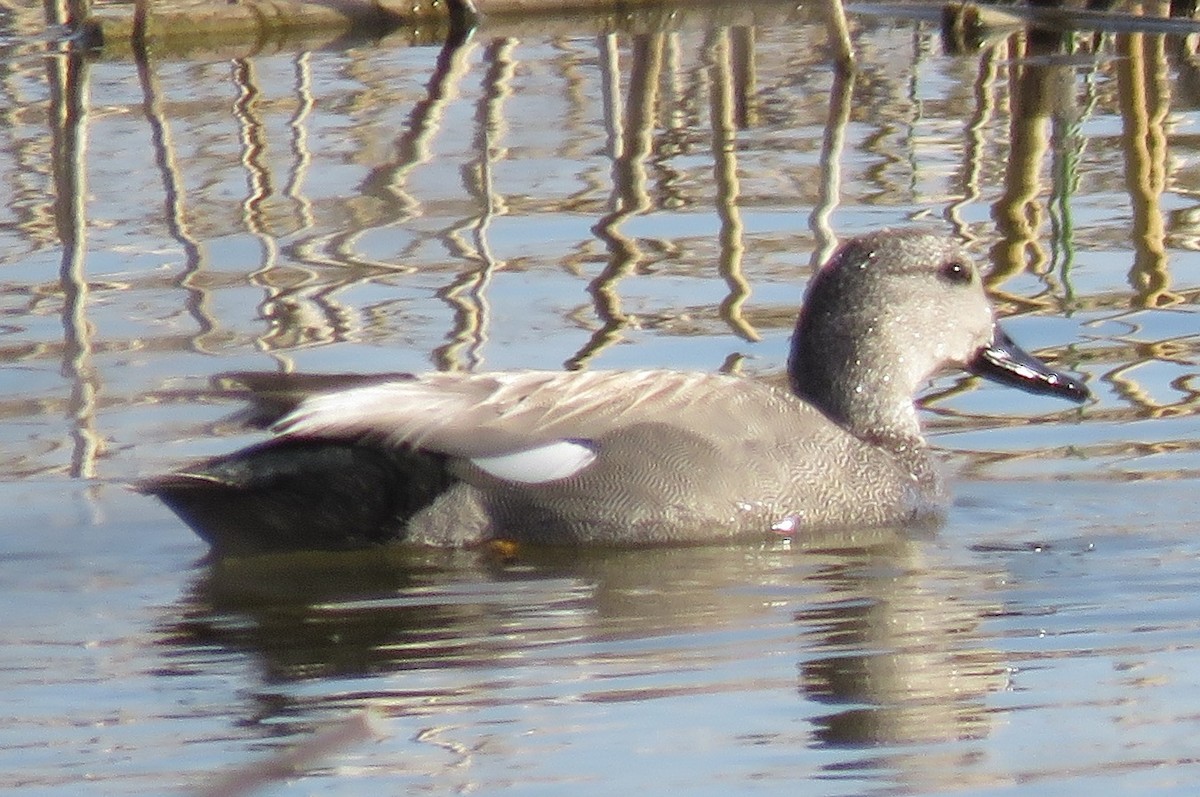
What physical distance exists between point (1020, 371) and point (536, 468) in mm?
1509

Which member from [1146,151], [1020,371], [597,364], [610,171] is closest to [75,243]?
[610,171]

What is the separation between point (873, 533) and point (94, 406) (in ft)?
7.31

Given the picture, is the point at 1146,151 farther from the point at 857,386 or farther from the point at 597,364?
the point at 857,386

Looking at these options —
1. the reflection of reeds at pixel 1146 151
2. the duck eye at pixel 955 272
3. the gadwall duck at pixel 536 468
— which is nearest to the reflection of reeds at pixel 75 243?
the gadwall duck at pixel 536 468

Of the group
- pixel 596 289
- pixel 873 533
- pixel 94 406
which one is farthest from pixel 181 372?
pixel 873 533

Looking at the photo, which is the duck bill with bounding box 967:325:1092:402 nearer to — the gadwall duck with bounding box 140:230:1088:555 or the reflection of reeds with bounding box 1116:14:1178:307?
the gadwall duck with bounding box 140:230:1088:555

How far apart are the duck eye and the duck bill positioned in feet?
0.56

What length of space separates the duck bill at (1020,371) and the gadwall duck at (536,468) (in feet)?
1.72

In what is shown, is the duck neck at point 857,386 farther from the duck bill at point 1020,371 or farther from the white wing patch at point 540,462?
the white wing patch at point 540,462

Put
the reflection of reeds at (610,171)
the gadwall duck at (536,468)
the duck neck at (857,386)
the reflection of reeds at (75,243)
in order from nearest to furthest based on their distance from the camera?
the gadwall duck at (536,468) < the duck neck at (857,386) < the reflection of reeds at (75,243) < the reflection of reeds at (610,171)

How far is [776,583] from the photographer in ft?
18.3

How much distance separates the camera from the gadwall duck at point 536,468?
5.72 m

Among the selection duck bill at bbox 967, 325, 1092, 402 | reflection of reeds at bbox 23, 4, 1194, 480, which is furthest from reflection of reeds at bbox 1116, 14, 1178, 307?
duck bill at bbox 967, 325, 1092, 402

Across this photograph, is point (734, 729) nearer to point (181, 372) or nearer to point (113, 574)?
point (113, 574)
